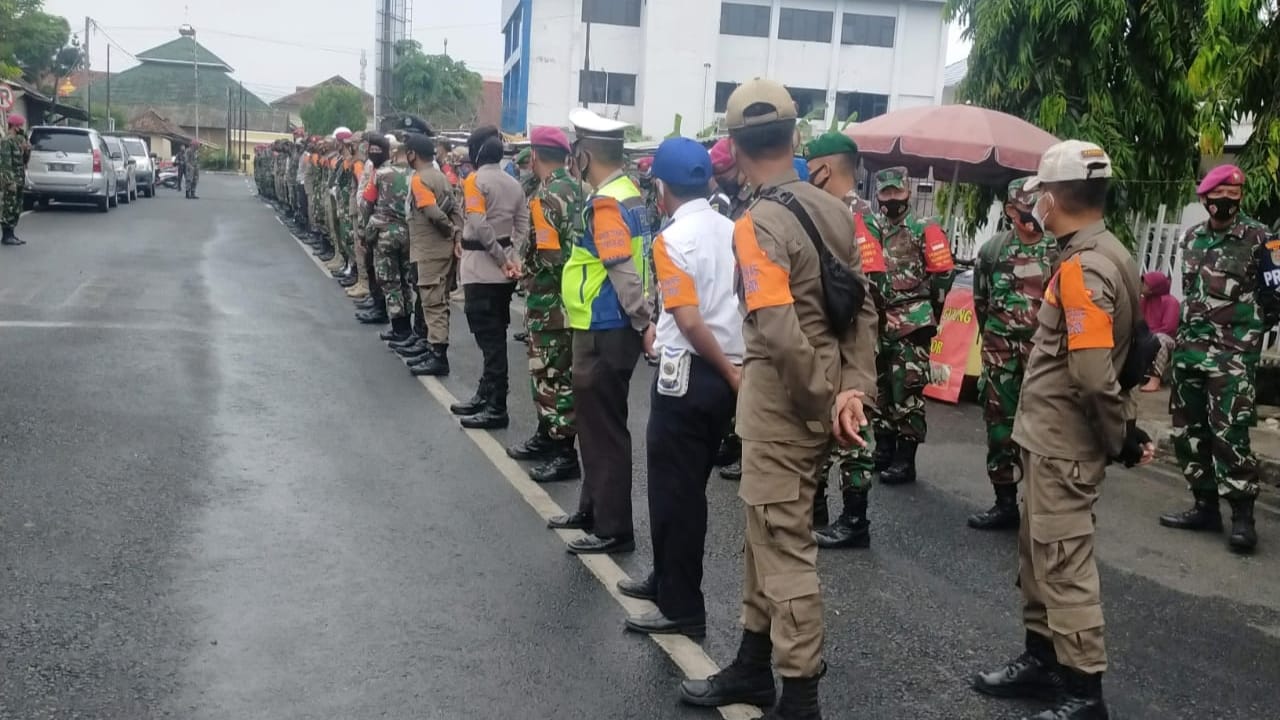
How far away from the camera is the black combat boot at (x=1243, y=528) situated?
6324 millimetres

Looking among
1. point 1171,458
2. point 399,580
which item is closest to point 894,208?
point 1171,458

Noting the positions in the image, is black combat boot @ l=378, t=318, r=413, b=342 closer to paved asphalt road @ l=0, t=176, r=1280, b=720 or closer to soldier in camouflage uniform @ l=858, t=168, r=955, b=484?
paved asphalt road @ l=0, t=176, r=1280, b=720

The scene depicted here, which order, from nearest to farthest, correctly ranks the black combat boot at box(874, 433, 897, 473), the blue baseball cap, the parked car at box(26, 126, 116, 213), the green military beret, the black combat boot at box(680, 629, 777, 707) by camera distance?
the black combat boot at box(680, 629, 777, 707) < the blue baseball cap < the green military beret < the black combat boot at box(874, 433, 897, 473) < the parked car at box(26, 126, 116, 213)

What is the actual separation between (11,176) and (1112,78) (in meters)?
16.2

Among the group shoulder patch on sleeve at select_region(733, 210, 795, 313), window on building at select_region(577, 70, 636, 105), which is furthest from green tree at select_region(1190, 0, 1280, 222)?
window on building at select_region(577, 70, 636, 105)

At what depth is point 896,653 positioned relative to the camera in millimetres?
4605

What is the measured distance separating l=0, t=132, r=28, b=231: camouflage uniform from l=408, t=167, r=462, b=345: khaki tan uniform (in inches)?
444

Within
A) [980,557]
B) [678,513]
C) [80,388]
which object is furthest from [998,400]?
[80,388]

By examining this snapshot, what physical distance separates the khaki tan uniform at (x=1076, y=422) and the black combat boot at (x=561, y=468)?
327 centimetres

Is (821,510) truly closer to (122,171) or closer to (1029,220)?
(1029,220)

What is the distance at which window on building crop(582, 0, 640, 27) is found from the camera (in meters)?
53.8

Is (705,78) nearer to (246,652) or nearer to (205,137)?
(246,652)

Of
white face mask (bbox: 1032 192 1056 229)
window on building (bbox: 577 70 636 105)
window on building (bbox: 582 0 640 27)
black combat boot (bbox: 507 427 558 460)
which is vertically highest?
window on building (bbox: 582 0 640 27)

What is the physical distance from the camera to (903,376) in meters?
7.18
